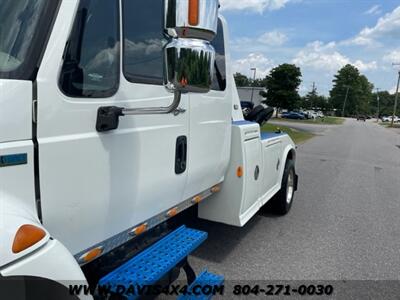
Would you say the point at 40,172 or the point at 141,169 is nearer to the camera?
the point at 40,172

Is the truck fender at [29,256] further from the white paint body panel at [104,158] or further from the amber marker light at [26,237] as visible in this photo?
the white paint body panel at [104,158]

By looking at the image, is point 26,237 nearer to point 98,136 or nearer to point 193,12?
point 98,136

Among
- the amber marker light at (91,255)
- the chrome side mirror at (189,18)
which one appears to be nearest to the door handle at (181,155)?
the amber marker light at (91,255)

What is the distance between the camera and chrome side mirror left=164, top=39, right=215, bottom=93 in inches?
63.2

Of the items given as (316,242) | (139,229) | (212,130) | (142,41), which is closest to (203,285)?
(139,229)

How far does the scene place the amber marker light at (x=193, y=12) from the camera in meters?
1.54

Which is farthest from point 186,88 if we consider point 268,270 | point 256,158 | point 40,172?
point 268,270

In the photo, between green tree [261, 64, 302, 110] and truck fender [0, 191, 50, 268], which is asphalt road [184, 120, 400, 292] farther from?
green tree [261, 64, 302, 110]

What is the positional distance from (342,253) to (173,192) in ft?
8.67

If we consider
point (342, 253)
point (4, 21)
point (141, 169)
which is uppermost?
point (4, 21)

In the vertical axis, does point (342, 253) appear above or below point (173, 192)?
below

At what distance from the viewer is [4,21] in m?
1.61

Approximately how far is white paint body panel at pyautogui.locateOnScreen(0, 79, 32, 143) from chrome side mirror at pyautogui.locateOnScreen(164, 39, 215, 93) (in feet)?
1.94

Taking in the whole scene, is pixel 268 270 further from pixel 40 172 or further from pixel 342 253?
pixel 40 172
